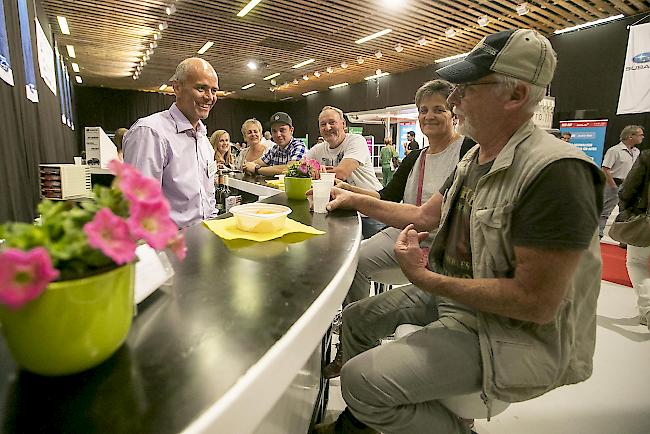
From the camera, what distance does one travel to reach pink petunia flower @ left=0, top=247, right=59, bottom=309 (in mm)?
378

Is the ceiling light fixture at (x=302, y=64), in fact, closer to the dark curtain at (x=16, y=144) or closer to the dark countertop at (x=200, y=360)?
the dark curtain at (x=16, y=144)

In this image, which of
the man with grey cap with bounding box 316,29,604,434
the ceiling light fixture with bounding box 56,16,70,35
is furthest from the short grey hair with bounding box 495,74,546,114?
the ceiling light fixture with bounding box 56,16,70,35

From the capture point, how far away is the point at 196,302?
0.75m

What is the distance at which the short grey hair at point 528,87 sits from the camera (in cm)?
118

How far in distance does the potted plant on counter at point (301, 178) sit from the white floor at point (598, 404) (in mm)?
1164

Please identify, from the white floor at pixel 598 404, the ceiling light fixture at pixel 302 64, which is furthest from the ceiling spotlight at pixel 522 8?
the white floor at pixel 598 404

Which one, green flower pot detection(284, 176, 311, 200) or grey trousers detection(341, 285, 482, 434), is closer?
grey trousers detection(341, 285, 482, 434)

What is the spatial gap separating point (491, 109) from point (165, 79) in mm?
14690

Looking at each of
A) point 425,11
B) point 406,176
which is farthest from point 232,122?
point 406,176

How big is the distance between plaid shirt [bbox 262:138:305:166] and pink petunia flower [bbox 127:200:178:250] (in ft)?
13.8

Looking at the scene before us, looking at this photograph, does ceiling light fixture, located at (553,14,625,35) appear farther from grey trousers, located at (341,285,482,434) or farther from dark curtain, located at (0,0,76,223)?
dark curtain, located at (0,0,76,223)

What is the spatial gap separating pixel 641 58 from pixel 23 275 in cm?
858

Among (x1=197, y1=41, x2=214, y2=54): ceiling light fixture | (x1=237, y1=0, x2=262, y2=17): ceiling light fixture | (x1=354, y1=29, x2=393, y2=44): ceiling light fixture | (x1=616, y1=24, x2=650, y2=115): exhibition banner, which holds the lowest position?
(x1=616, y1=24, x2=650, y2=115): exhibition banner

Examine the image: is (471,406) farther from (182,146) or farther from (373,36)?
(373,36)
